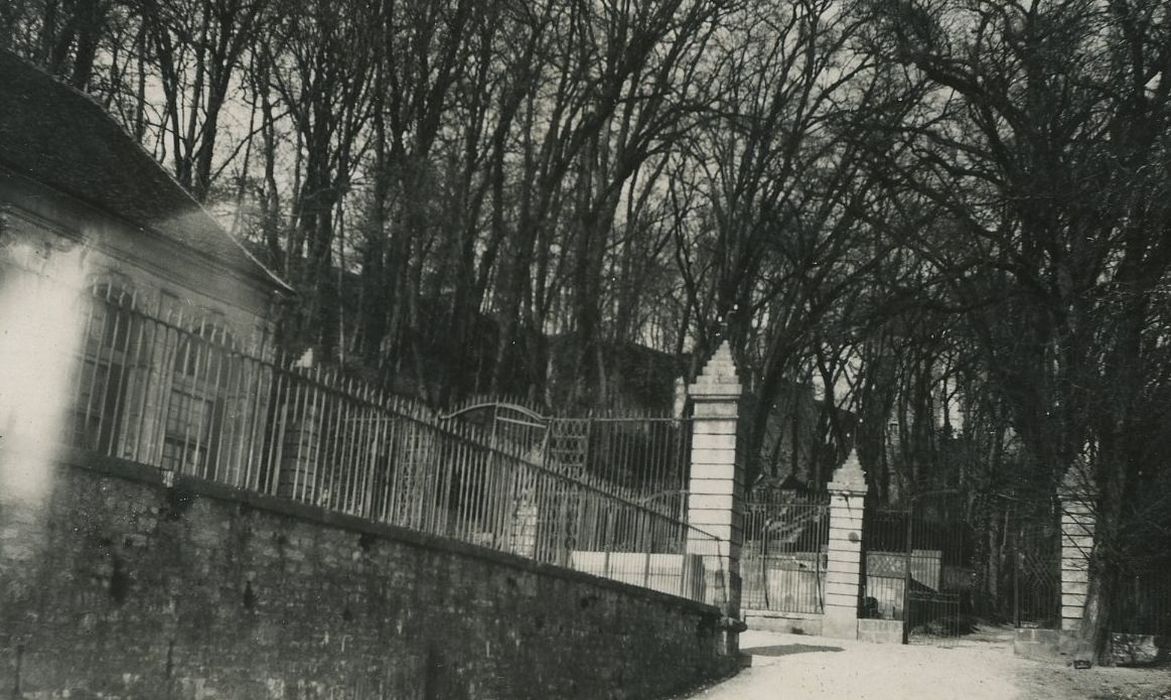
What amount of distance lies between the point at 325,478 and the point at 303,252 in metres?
19.0

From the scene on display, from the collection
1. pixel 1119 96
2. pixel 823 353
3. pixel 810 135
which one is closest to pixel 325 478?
pixel 1119 96

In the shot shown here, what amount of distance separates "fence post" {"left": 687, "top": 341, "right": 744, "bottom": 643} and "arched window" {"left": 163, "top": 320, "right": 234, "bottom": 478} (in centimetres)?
1013

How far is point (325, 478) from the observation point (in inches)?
391

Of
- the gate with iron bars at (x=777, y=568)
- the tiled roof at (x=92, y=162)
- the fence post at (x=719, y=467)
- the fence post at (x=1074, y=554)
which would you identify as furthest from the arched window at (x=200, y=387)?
the gate with iron bars at (x=777, y=568)

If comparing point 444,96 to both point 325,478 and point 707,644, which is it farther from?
point 325,478

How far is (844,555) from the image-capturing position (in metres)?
24.5

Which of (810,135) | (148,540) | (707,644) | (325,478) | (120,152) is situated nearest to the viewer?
(148,540)

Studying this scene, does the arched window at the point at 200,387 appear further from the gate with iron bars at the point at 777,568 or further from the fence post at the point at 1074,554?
the gate with iron bars at the point at 777,568

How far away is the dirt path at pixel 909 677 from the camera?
16391 mm

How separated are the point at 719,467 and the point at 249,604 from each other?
10.3m

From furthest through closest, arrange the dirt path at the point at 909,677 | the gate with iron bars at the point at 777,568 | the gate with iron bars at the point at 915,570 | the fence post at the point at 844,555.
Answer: the gate with iron bars at the point at 777,568, the gate with iron bars at the point at 915,570, the fence post at the point at 844,555, the dirt path at the point at 909,677

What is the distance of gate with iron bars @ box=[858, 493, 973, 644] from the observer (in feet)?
83.5

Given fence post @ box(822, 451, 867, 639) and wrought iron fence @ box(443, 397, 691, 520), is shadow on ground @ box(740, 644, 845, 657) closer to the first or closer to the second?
fence post @ box(822, 451, 867, 639)

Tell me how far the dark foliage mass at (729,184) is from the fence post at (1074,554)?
0.40 m
